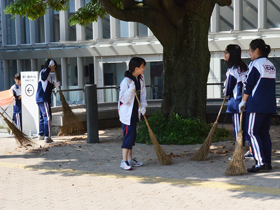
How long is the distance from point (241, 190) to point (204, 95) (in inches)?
188

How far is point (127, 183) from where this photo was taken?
607 centimetres

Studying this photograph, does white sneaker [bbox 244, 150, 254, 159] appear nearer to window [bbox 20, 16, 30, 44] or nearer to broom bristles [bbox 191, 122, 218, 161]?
broom bristles [bbox 191, 122, 218, 161]

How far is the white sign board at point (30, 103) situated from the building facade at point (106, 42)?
1288cm

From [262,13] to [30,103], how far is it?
14.1 meters

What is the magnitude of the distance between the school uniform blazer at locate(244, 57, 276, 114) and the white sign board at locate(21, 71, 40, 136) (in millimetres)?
6013

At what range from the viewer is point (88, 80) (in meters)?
26.5

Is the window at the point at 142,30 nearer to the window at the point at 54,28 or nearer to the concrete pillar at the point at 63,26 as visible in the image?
the concrete pillar at the point at 63,26

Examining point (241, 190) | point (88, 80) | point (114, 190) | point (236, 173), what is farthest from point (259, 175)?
point (88, 80)

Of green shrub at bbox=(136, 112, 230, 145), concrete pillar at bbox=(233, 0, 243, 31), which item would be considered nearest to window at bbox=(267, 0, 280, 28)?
concrete pillar at bbox=(233, 0, 243, 31)

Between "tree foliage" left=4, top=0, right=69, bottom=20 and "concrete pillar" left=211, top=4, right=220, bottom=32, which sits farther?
"concrete pillar" left=211, top=4, right=220, bottom=32

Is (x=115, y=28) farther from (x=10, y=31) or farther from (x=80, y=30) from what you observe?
(x=10, y=31)

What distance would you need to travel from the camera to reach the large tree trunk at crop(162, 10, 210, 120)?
9.82m

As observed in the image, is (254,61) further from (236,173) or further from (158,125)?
(158,125)

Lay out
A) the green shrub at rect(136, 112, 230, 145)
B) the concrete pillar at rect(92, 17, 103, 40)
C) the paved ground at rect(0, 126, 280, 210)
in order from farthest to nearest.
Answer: the concrete pillar at rect(92, 17, 103, 40)
the green shrub at rect(136, 112, 230, 145)
the paved ground at rect(0, 126, 280, 210)
